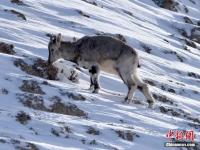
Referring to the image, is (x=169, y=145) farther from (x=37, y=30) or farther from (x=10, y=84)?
(x=37, y=30)

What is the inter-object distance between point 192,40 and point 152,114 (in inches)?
900

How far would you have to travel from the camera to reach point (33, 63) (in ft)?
68.9

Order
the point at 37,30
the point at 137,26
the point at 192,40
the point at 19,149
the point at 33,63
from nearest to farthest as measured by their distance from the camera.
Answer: the point at 19,149 → the point at 33,63 → the point at 37,30 → the point at 137,26 → the point at 192,40

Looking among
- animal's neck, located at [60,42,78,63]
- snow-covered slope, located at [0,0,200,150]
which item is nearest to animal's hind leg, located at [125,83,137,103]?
snow-covered slope, located at [0,0,200,150]

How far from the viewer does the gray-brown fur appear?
20.0m

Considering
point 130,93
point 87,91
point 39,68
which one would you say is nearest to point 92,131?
point 87,91

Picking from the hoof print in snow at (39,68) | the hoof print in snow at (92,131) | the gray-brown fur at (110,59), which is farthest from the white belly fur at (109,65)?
the hoof print in snow at (92,131)

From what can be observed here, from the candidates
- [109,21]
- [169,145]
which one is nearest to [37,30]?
[109,21]

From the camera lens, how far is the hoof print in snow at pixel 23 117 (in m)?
14.9

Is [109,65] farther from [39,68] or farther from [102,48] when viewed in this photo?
[39,68]

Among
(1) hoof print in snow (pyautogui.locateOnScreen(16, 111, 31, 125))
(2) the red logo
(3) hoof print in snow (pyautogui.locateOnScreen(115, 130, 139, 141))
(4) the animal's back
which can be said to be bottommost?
(2) the red logo

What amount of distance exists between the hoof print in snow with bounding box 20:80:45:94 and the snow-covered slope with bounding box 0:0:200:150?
28mm

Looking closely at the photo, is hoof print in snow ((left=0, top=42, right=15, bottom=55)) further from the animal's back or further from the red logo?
the red logo

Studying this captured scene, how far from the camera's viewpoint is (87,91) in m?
20.0
